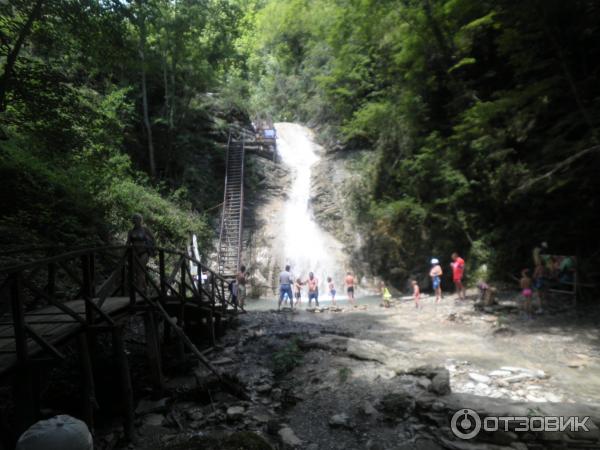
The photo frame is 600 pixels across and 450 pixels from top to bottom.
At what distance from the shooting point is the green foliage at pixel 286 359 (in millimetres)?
7605

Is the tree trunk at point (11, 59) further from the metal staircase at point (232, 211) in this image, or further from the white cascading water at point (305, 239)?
the white cascading water at point (305, 239)

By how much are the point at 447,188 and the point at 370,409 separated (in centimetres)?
1243

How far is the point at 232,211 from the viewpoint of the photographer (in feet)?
77.0

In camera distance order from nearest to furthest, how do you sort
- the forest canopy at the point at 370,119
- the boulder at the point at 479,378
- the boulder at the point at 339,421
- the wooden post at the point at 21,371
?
the wooden post at the point at 21,371 < the boulder at the point at 339,421 < the boulder at the point at 479,378 < the forest canopy at the point at 370,119

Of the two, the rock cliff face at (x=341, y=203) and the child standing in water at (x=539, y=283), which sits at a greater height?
the rock cliff face at (x=341, y=203)

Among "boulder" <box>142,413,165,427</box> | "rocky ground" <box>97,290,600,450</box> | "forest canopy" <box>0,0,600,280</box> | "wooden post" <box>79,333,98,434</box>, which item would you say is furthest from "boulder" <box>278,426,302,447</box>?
"forest canopy" <box>0,0,600,280</box>

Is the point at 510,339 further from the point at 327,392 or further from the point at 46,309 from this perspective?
the point at 46,309

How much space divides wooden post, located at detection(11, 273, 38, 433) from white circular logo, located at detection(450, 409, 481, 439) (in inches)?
191

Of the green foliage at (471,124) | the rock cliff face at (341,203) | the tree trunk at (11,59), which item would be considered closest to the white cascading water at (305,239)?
the rock cliff face at (341,203)

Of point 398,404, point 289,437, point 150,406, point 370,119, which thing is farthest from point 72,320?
point 370,119

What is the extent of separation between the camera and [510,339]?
8.91m

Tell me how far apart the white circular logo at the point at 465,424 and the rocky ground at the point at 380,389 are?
75mm

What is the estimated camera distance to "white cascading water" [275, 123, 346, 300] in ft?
69.5

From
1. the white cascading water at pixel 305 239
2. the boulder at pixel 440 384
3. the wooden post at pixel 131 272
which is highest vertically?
the white cascading water at pixel 305 239
